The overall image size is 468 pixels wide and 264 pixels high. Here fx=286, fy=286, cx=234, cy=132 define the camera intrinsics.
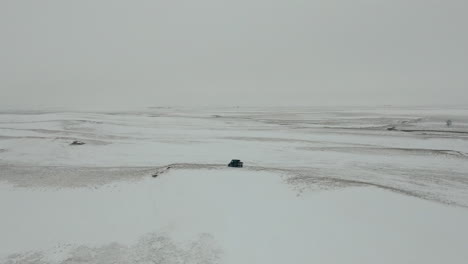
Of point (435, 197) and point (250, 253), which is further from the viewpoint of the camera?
point (435, 197)

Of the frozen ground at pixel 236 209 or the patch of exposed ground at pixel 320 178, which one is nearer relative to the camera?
the frozen ground at pixel 236 209

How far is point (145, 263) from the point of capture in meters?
10.9

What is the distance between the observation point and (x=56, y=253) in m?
11.5

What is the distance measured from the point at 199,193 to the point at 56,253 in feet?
25.9

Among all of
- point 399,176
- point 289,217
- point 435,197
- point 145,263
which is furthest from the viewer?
point 399,176

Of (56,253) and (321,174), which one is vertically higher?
(321,174)

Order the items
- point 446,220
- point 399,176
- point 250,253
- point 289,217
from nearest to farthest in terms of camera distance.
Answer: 1. point 250,253
2. point 446,220
3. point 289,217
4. point 399,176

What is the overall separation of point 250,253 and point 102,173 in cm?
1481

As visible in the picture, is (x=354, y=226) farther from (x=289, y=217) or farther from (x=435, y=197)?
(x=435, y=197)

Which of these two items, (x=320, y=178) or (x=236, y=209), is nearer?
(x=236, y=209)

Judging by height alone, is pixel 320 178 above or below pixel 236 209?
above

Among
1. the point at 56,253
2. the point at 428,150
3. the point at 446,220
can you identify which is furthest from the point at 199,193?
the point at 428,150

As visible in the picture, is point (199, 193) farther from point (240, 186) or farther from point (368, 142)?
point (368, 142)

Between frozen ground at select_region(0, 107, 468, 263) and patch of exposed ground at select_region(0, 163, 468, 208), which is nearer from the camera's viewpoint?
frozen ground at select_region(0, 107, 468, 263)
